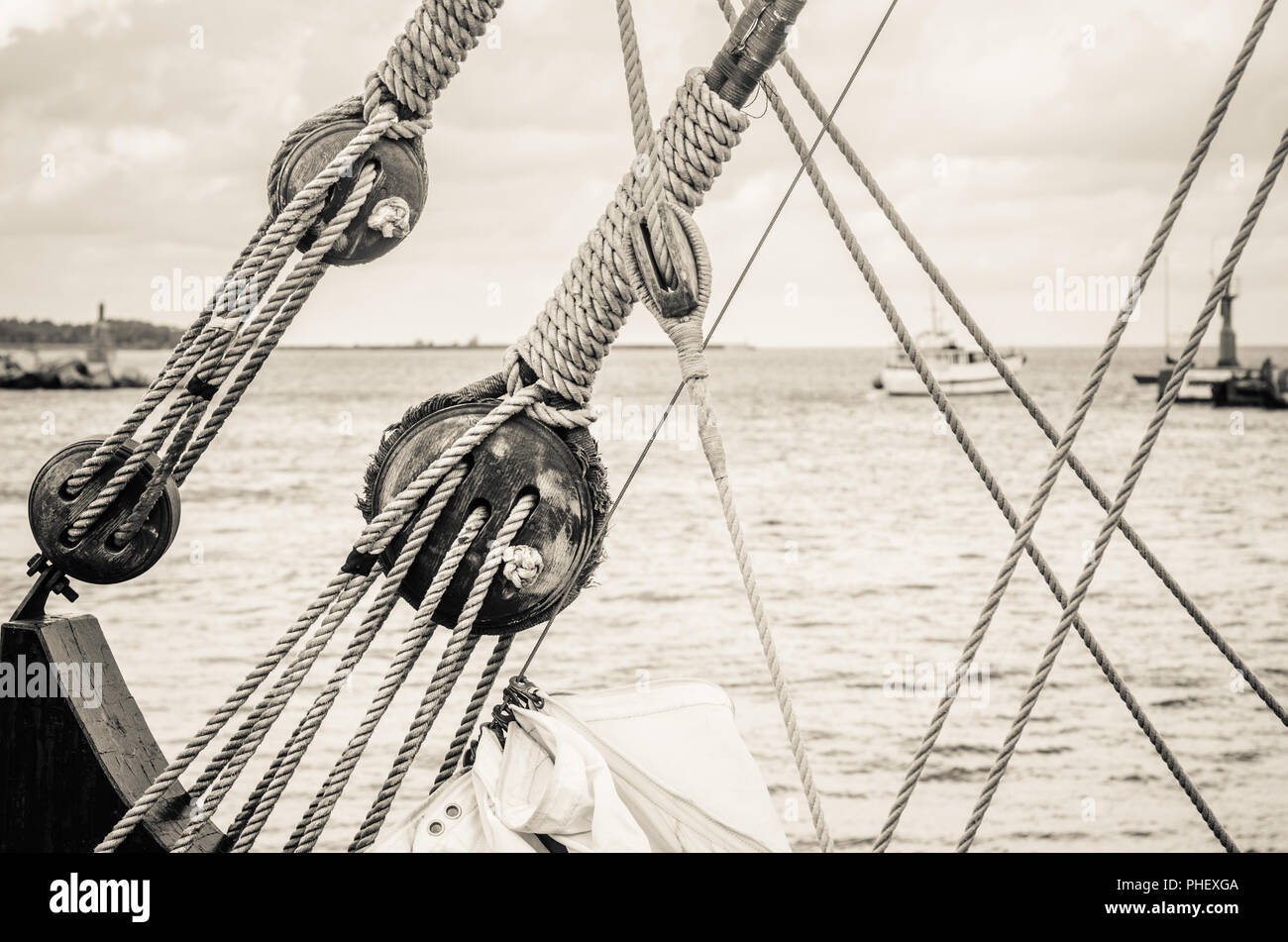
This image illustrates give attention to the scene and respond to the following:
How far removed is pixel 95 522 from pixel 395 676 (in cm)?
52

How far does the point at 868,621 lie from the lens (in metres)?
14.8

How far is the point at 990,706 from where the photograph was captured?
1071 centimetres

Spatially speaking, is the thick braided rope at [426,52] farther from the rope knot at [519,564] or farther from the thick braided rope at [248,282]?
the rope knot at [519,564]

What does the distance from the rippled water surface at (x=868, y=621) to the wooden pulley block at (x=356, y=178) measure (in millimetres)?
453

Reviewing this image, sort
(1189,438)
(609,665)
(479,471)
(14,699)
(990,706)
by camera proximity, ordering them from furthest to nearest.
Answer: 1. (1189,438)
2. (609,665)
3. (990,706)
4. (14,699)
5. (479,471)

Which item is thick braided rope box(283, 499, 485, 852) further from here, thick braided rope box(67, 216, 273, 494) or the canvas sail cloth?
thick braided rope box(67, 216, 273, 494)

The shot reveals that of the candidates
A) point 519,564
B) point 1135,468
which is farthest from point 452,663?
point 1135,468

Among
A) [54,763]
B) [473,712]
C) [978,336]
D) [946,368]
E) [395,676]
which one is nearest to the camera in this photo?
[395,676]

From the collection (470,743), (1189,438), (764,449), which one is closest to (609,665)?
(470,743)

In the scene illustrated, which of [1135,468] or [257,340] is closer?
[1135,468]

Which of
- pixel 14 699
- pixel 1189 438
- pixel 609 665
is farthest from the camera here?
pixel 1189 438

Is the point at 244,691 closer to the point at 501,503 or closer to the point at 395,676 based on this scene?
the point at 395,676
